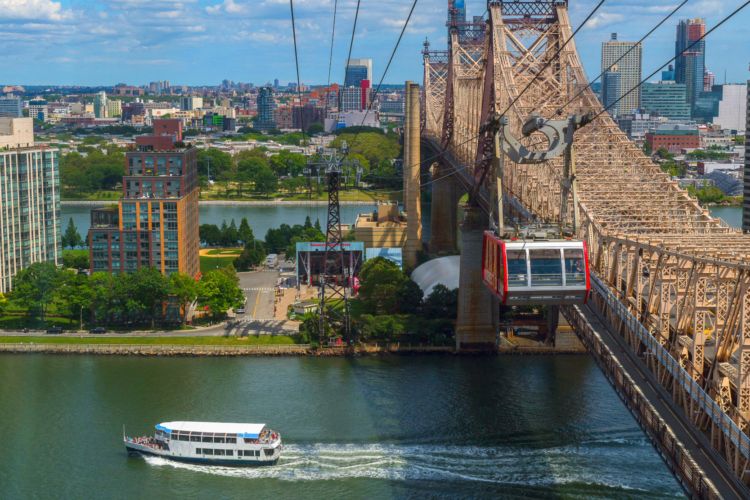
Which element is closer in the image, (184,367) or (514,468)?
(514,468)

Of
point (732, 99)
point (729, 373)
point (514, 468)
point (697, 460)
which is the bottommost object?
point (514, 468)

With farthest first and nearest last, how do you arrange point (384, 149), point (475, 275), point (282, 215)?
point (384, 149)
point (282, 215)
point (475, 275)

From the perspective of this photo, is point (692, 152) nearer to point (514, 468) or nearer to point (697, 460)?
point (514, 468)

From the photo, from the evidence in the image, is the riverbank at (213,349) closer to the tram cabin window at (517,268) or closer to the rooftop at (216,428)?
the rooftop at (216,428)

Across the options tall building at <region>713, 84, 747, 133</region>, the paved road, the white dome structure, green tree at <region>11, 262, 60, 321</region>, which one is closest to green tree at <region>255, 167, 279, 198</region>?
the paved road

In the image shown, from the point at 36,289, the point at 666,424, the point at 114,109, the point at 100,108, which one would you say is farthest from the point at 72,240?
the point at 114,109

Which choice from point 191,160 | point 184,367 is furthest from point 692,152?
point 184,367

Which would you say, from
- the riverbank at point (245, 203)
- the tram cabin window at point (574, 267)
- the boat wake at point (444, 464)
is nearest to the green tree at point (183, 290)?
the boat wake at point (444, 464)
